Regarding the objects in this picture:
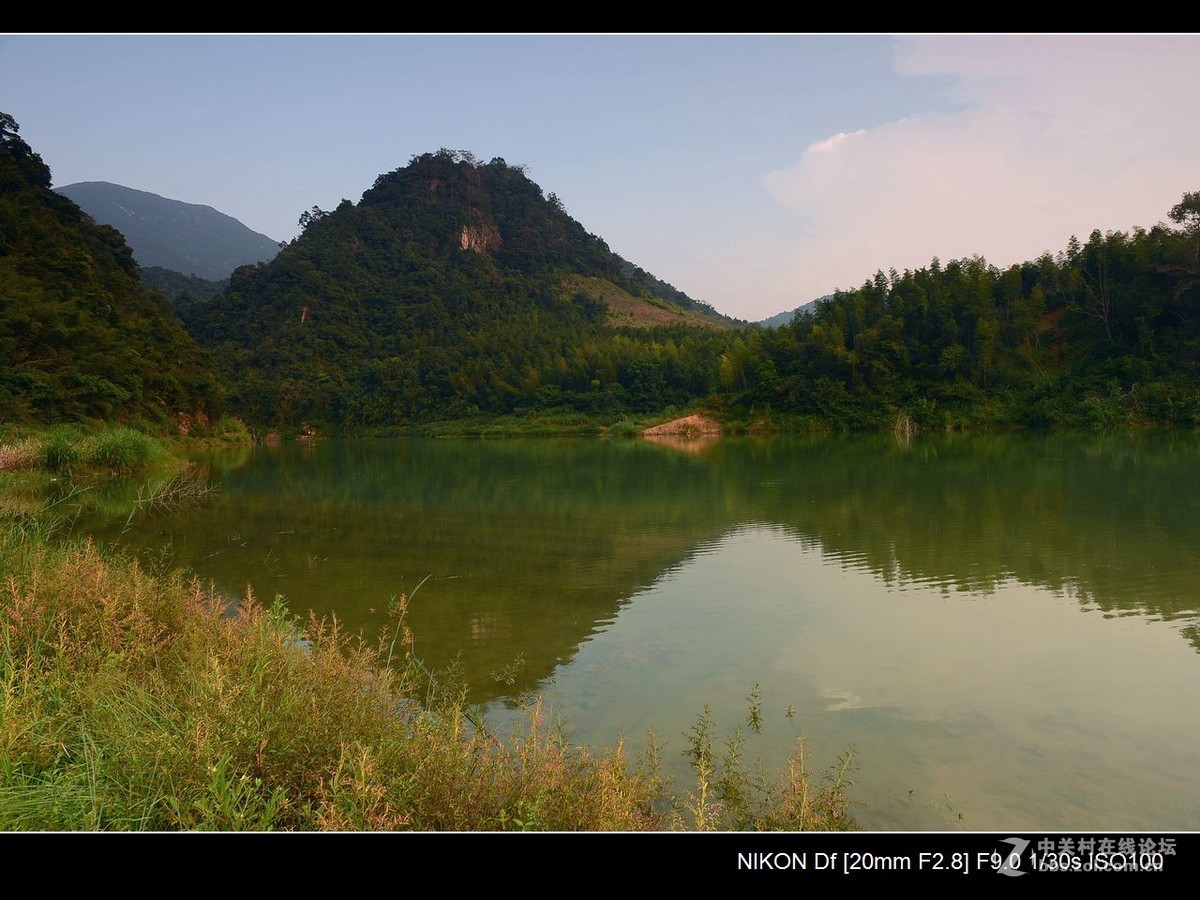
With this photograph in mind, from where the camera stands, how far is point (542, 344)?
82688 millimetres

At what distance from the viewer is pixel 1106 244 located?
47781 mm

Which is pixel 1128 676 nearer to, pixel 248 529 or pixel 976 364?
pixel 248 529

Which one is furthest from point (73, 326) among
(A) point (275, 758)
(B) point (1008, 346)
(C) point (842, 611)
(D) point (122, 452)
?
(B) point (1008, 346)

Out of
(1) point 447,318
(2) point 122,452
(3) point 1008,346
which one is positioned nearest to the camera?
(2) point 122,452

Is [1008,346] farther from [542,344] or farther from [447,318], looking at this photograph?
[447,318]

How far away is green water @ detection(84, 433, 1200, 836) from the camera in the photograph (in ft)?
14.5

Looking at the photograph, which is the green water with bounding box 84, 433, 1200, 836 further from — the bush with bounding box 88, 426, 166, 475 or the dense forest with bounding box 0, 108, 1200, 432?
the dense forest with bounding box 0, 108, 1200, 432

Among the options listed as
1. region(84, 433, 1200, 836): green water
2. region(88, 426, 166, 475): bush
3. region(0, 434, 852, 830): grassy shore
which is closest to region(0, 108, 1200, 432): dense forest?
region(88, 426, 166, 475): bush

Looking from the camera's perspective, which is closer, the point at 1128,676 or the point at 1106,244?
the point at 1128,676

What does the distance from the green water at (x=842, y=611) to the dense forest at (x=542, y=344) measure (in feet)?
65.6

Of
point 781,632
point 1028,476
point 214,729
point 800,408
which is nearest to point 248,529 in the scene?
point 781,632

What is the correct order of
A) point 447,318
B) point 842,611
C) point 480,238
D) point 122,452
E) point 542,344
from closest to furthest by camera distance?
point 842,611 < point 122,452 < point 542,344 < point 447,318 < point 480,238

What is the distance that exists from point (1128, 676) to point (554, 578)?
6.10 m

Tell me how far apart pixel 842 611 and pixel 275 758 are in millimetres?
6083
